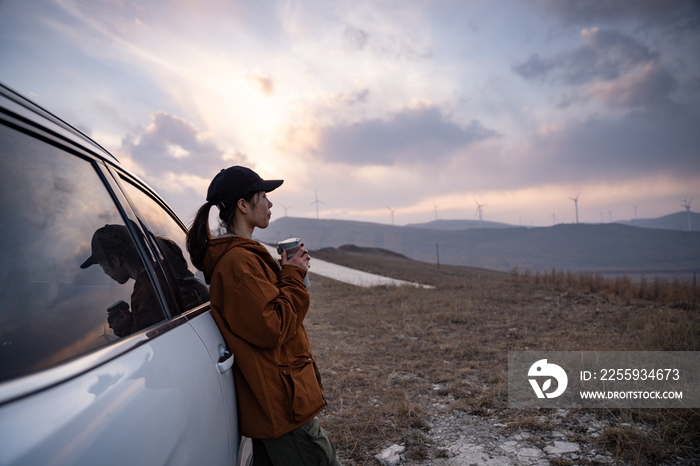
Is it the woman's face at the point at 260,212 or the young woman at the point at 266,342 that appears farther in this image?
the woman's face at the point at 260,212

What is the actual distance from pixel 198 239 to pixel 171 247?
0.63 feet

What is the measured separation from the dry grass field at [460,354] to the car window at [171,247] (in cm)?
191

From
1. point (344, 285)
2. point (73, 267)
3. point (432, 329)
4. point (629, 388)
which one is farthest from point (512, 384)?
point (344, 285)

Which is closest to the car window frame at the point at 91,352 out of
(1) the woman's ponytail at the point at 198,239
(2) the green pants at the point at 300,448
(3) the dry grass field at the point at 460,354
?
(1) the woman's ponytail at the point at 198,239

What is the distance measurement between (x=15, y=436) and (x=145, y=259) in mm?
956

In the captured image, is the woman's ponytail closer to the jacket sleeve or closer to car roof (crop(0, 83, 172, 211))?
the jacket sleeve

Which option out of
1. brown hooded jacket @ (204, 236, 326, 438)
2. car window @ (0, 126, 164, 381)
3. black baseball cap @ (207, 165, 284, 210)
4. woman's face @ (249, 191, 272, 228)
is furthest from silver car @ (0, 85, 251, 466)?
woman's face @ (249, 191, 272, 228)

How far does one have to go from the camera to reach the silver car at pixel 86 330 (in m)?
0.72

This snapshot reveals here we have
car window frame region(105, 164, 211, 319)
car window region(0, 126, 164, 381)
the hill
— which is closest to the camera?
car window region(0, 126, 164, 381)

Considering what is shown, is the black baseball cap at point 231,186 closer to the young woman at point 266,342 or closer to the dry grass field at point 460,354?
the young woman at point 266,342

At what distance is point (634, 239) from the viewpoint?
153875 millimetres

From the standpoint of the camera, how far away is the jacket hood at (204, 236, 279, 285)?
173 cm

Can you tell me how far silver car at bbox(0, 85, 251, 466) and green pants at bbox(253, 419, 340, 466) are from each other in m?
0.23

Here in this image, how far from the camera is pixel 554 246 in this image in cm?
16250
